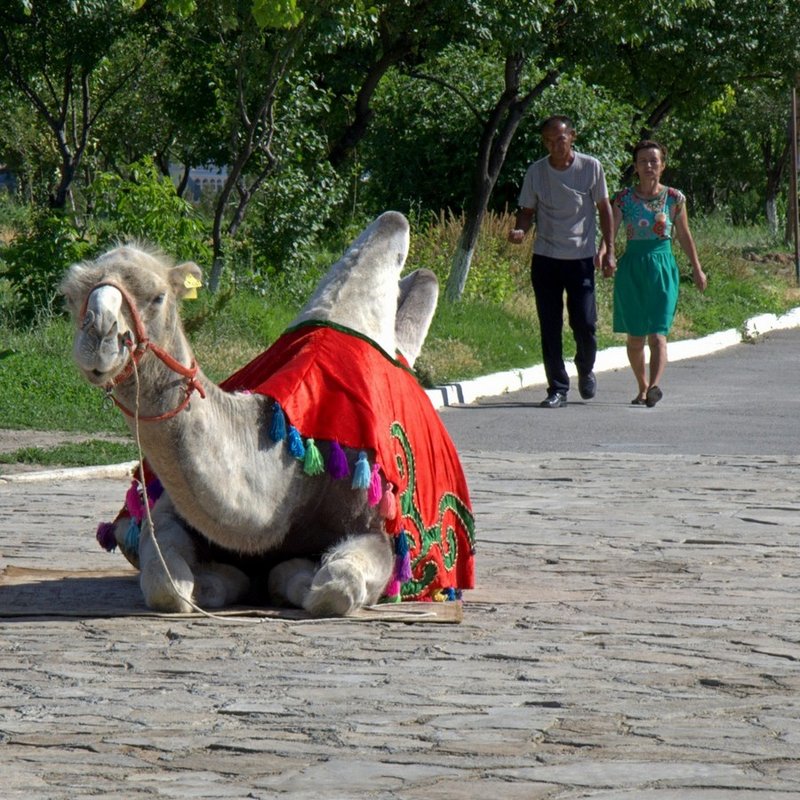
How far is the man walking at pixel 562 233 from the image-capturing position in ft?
47.9

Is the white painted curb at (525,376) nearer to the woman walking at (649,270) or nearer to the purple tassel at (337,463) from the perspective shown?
the woman walking at (649,270)

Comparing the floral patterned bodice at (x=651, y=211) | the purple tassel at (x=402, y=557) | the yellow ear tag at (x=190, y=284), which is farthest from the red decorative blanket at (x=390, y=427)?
the floral patterned bodice at (x=651, y=211)

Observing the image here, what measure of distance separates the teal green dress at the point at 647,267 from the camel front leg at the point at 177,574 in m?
8.62

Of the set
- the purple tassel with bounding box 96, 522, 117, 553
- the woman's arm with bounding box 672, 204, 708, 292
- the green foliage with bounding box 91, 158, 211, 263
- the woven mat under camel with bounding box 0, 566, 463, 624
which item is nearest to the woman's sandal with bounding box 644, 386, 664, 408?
the woman's arm with bounding box 672, 204, 708, 292

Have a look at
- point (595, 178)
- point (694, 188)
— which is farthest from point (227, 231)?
point (694, 188)

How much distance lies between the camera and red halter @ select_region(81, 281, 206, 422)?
19.2ft

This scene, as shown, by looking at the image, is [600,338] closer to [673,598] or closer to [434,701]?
[673,598]

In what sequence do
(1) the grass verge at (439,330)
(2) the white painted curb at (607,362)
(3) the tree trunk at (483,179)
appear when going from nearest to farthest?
1. (1) the grass verge at (439,330)
2. (2) the white painted curb at (607,362)
3. (3) the tree trunk at (483,179)

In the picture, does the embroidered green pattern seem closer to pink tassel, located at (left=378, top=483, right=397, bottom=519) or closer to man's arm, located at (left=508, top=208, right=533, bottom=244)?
pink tassel, located at (left=378, top=483, right=397, bottom=519)

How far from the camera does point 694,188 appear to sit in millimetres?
58125

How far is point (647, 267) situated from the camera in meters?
15.0

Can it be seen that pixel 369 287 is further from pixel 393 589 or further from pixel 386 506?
pixel 393 589

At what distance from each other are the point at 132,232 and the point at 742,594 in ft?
34.0

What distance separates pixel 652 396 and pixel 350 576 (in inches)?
353
